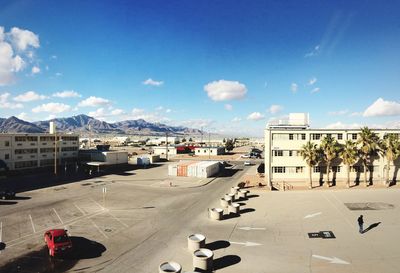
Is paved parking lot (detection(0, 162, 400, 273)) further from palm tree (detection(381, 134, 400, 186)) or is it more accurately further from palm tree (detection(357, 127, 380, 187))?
palm tree (detection(357, 127, 380, 187))

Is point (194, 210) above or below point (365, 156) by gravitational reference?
below

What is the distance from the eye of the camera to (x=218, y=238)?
30.7 meters

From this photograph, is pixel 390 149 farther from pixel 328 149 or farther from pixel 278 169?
pixel 278 169

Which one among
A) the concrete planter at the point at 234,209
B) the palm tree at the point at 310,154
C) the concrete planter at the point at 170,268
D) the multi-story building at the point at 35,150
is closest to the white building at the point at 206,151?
the multi-story building at the point at 35,150

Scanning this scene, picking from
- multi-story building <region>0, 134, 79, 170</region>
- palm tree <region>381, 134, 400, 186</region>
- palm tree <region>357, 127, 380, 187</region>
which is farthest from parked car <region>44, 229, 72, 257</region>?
multi-story building <region>0, 134, 79, 170</region>

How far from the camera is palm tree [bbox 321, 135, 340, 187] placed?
178ft

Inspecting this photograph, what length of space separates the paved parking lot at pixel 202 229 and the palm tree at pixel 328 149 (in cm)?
563

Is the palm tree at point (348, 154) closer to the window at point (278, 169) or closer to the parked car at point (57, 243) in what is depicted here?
the window at point (278, 169)

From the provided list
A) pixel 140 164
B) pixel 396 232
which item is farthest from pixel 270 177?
pixel 140 164

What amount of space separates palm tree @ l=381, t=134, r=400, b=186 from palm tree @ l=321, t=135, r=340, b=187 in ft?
26.7

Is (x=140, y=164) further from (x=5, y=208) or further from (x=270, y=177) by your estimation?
(x=5, y=208)

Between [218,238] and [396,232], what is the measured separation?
18.0 m

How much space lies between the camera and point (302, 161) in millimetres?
59438

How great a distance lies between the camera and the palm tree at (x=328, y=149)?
54.4 meters
